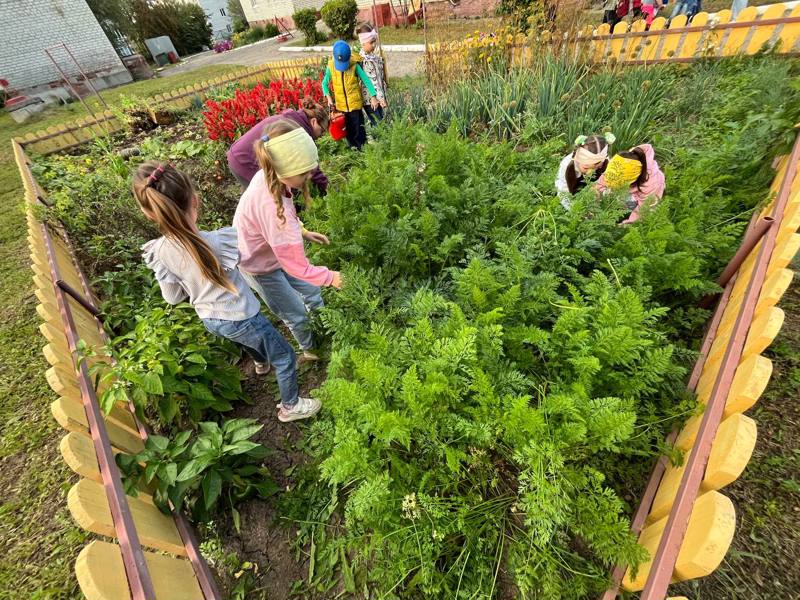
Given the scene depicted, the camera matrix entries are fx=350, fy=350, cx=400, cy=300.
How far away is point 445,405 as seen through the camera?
1.53m

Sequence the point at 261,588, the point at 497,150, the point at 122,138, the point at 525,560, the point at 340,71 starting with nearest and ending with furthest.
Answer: the point at 525,560, the point at 261,588, the point at 497,150, the point at 340,71, the point at 122,138

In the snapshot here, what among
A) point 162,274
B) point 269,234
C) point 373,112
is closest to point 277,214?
point 269,234

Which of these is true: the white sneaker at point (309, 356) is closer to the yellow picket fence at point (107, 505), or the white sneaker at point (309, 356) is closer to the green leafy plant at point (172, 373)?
the green leafy plant at point (172, 373)

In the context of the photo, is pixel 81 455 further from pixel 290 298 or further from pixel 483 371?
pixel 483 371

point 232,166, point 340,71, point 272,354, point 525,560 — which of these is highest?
point 340,71

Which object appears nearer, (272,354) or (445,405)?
(445,405)

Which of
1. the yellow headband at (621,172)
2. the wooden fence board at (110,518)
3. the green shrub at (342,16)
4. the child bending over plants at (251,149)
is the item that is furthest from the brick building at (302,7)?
the wooden fence board at (110,518)

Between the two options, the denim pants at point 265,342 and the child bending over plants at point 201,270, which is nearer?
the child bending over plants at point 201,270

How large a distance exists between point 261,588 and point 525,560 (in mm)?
1257

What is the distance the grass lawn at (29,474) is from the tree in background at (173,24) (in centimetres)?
2645

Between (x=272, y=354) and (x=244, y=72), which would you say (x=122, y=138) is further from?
(x=272, y=354)

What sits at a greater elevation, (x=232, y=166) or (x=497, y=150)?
(x=232, y=166)

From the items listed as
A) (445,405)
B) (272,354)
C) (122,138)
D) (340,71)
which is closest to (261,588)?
(272,354)

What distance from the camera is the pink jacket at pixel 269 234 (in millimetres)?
1891
